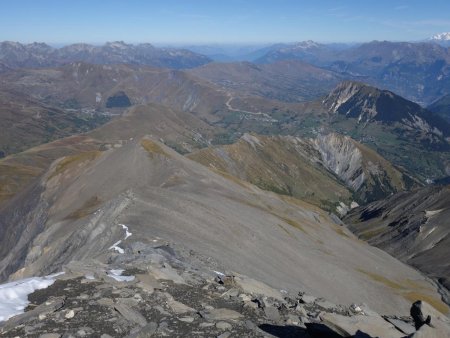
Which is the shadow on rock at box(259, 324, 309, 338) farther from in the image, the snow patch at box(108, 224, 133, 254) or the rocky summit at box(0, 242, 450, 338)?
the snow patch at box(108, 224, 133, 254)

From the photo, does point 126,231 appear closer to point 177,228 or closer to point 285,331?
point 177,228

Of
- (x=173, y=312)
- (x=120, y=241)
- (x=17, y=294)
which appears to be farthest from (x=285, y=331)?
(x=120, y=241)

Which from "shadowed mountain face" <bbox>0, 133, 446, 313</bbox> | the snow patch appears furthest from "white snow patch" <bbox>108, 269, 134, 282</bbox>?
the snow patch

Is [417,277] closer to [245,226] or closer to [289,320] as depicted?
[245,226]

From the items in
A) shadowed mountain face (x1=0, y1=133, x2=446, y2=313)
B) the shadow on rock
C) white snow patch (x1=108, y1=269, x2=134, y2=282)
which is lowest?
shadowed mountain face (x1=0, y1=133, x2=446, y2=313)

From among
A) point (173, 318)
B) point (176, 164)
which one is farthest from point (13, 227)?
point (173, 318)

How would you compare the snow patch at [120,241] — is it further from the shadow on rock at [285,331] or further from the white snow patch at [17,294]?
the shadow on rock at [285,331]

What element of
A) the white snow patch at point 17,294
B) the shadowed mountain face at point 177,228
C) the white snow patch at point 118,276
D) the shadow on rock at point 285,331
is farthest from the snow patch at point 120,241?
the shadow on rock at point 285,331

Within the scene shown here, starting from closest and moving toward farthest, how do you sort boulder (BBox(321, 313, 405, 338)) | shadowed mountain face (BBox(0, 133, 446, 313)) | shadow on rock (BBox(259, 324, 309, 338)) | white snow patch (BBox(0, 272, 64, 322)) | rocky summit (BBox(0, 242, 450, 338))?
rocky summit (BBox(0, 242, 450, 338)), boulder (BBox(321, 313, 405, 338)), shadow on rock (BBox(259, 324, 309, 338)), white snow patch (BBox(0, 272, 64, 322)), shadowed mountain face (BBox(0, 133, 446, 313))
